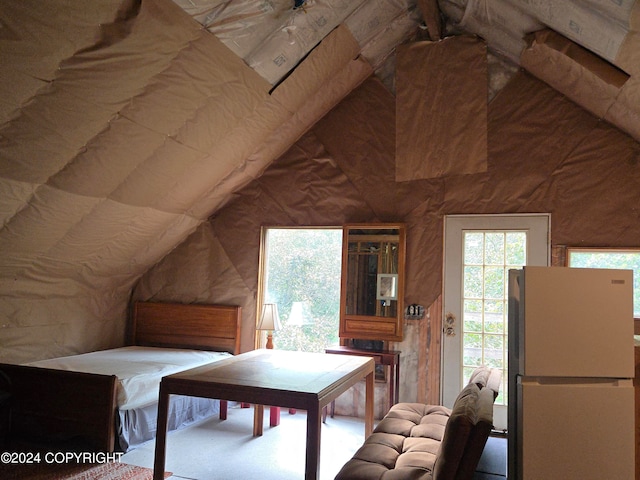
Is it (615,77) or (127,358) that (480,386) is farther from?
(127,358)

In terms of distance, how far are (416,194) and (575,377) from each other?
2.90m

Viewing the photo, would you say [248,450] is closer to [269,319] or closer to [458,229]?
[269,319]

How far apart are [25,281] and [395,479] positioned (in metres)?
3.48

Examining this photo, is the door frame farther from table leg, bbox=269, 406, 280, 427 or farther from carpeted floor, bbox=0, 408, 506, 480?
table leg, bbox=269, 406, 280, 427

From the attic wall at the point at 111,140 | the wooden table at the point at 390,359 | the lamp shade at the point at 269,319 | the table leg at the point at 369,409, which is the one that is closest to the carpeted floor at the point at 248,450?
the table leg at the point at 369,409

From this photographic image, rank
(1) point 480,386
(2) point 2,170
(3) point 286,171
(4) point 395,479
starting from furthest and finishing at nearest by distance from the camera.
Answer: (3) point 286,171 → (2) point 2,170 → (1) point 480,386 → (4) point 395,479

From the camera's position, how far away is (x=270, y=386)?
2.67 m

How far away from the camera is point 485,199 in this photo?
4.46 metres

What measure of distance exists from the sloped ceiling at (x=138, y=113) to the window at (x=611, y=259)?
153 cm

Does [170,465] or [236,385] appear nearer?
[236,385]

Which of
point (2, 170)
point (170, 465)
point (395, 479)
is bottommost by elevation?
point (170, 465)

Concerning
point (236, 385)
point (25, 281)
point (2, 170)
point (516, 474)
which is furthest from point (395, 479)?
point (25, 281)

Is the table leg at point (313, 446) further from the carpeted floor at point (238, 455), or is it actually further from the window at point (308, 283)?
the window at point (308, 283)

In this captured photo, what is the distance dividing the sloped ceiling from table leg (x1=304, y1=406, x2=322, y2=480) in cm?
215
